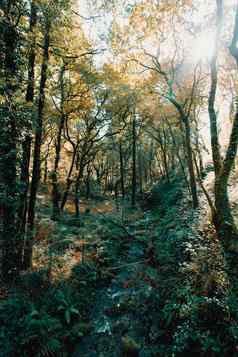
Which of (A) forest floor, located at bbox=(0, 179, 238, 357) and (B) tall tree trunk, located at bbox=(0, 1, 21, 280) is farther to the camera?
(B) tall tree trunk, located at bbox=(0, 1, 21, 280)

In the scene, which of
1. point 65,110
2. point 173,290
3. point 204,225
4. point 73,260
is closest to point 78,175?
point 65,110

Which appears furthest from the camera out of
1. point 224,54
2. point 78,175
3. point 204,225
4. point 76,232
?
point 78,175

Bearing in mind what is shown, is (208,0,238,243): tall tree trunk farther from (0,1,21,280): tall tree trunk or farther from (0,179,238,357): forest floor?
(0,1,21,280): tall tree trunk

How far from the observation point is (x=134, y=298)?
305 inches

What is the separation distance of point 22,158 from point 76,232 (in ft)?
23.3

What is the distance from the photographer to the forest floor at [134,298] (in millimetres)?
5375

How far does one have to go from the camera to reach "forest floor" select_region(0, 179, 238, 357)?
17.6ft

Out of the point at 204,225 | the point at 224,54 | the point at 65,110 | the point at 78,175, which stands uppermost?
the point at 224,54

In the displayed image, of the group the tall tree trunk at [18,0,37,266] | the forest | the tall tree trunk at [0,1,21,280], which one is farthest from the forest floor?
the tall tree trunk at [18,0,37,266]

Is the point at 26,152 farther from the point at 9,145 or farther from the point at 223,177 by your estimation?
the point at 223,177

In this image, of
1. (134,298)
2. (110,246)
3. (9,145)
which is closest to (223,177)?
(134,298)

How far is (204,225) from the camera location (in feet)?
31.1

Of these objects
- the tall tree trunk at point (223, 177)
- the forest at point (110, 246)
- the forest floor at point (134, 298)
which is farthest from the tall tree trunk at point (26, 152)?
the tall tree trunk at point (223, 177)

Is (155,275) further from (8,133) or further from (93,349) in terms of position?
(8,133)
